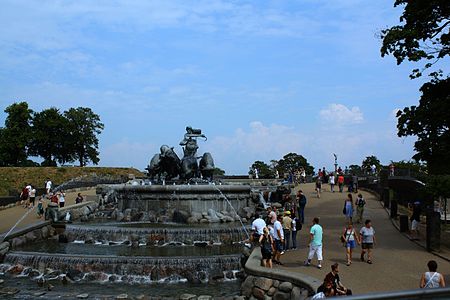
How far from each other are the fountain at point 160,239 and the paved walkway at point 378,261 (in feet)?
7.96

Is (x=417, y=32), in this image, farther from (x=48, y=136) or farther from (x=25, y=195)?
(x=48, y=136)

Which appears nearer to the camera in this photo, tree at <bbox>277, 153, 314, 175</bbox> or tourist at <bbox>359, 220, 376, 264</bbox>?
tourist at <bbox>359, 220, 376, 264</bbox>

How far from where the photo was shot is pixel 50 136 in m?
88.7

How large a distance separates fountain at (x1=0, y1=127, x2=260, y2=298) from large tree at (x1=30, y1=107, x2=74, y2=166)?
5918 cm

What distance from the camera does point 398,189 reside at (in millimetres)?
→ 35562

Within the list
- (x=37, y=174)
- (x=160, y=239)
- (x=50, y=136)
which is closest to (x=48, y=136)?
(x=50, y=136)

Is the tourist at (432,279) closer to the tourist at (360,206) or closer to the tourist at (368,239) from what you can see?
the tourist at (368,239)

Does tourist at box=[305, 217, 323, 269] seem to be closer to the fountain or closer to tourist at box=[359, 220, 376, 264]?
tourist at box=[359, 220, 376, 264]

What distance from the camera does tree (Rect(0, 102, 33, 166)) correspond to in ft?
276

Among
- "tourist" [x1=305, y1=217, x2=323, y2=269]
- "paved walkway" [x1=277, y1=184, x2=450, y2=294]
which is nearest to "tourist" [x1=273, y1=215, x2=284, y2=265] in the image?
"paved walkway" [x1=277, y1=184, x2=450, y2=294]

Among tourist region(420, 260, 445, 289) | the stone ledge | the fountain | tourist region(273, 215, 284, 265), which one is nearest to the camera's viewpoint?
tourist region(420, 260, 445, 289)

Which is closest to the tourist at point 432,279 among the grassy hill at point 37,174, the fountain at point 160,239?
the fountain at point 160,239

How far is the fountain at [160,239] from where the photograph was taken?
15.7 metres

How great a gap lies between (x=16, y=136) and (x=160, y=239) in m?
72.7
